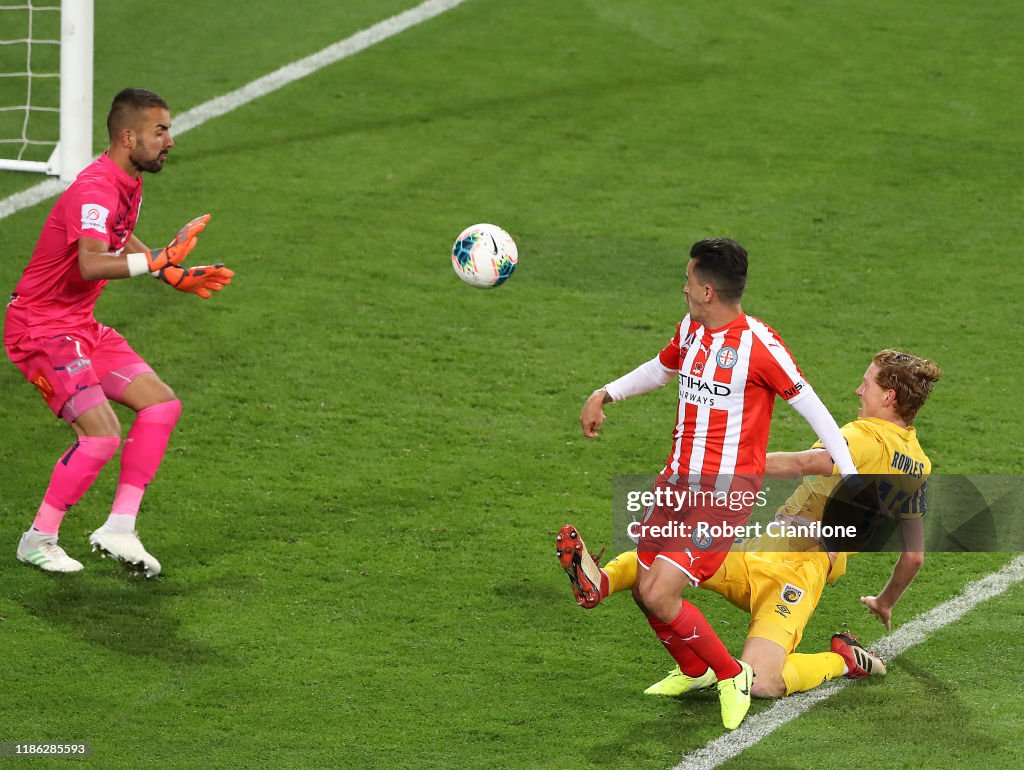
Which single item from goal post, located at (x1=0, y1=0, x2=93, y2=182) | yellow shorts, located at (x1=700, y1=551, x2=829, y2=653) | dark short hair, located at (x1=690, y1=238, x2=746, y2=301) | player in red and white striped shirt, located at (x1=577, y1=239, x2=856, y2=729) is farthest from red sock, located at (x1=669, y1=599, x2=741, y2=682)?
goal post, located at (x1=0, y1=0, x2=93, y2=182)

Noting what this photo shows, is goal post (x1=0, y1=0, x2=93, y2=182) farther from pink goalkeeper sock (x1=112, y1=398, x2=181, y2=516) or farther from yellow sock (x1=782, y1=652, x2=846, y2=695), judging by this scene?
yellow sock (x1=782, y1=652, x2=846, y2=695)

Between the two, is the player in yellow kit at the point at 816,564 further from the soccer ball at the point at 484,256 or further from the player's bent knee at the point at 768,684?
the soccer ball at the point at 484,256

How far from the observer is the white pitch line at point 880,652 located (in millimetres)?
5410

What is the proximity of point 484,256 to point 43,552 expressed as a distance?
2449 mm

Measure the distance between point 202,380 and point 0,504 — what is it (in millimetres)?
1673

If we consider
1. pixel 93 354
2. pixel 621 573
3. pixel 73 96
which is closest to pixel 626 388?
pixel 621 573

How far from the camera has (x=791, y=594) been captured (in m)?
5.98

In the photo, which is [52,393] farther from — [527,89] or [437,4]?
[437,4]

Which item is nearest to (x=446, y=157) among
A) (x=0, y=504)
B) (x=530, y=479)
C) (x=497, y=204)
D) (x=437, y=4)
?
(x=497, y=204)

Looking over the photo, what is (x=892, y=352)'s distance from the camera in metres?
6.07

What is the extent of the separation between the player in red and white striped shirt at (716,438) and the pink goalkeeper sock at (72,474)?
7.17 ft

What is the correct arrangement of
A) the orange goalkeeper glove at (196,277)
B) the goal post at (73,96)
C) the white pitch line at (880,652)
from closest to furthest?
the white pitch line at (880,652) < the orange goalkeeper glove at (196,277) < the goal post at (73,96)

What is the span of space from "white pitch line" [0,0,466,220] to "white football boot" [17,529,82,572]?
4.73 m

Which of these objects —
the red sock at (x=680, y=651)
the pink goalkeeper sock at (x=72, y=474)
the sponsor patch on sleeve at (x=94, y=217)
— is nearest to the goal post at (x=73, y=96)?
the sponsor patch on sleeve at (x=94, y=217)
